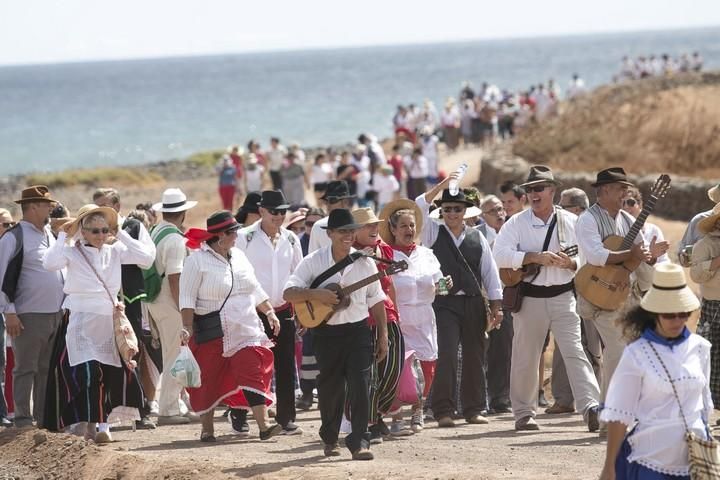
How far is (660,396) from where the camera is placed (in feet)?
22.8

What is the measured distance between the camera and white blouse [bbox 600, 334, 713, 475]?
273 inches

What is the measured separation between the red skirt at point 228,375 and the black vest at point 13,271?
1.76 m

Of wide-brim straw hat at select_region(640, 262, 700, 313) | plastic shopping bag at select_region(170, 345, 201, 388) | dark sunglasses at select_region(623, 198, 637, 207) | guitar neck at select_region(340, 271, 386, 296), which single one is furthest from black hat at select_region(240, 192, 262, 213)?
wide-brim straw hat at select_region(640, 262, 700, 313)

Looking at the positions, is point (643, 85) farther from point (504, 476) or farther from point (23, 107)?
point (23, 107)

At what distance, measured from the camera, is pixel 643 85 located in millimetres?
49469

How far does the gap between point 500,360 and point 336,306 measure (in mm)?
3400

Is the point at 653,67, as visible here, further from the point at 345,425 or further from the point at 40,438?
the point at 40,438

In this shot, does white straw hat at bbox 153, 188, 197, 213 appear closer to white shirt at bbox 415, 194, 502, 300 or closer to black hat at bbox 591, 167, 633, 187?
white shirt at bbox 415, 194, 502, 300

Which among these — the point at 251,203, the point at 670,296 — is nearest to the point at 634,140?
the point at 251,203

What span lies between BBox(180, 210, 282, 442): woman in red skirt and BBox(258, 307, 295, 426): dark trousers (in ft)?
1.68

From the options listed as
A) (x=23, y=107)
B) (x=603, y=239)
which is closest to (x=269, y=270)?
(x=603, y=239)

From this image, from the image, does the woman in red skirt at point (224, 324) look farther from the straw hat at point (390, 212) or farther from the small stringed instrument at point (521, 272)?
the small stringed instrument at point (521, 272)

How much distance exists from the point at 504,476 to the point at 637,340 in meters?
2.27

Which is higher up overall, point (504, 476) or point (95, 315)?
point (95, 315)
